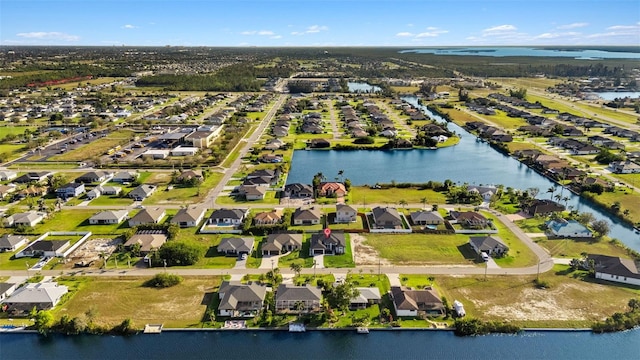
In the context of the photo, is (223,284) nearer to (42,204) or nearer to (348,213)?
(348,213)

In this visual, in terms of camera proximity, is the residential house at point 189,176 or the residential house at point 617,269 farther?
the residential house at point 189,176

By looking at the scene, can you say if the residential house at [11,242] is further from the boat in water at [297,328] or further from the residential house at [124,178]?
the boat in water at [297,328]

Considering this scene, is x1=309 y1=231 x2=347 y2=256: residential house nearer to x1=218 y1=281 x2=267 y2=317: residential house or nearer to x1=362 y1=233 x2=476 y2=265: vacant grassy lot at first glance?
x1=362 y1=233 x2=476 y2=265: vacant grassy lot

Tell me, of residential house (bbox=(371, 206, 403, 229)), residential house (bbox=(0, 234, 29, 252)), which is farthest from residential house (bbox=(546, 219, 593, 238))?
residential house (bbox=(0, 234, 29, 252))

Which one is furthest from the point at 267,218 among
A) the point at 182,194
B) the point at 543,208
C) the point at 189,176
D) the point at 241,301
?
the point at 543,208

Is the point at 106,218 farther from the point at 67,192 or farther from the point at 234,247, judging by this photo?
the point at 234,247

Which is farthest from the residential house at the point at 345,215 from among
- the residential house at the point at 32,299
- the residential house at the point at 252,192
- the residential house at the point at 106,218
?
the residential house at the point at 32,299
